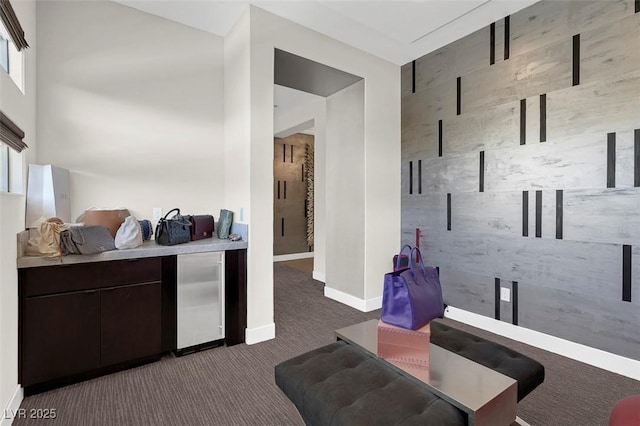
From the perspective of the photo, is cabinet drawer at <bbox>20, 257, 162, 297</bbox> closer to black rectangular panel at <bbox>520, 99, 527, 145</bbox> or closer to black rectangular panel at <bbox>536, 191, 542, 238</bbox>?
black rectangular panel at <bbox>536, 191, 542, 238</bbox>

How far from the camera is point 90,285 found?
223cm

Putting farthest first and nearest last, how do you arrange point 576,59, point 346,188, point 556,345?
point 346,188, point 556,345, point 576,59

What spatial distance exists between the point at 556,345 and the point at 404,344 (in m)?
2.09

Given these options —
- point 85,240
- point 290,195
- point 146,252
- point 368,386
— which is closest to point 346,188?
point 146,252

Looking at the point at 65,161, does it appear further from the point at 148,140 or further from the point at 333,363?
the point at 333,363

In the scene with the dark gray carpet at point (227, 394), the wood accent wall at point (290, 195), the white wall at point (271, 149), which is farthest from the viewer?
the wood accent wall at point (290, 195)

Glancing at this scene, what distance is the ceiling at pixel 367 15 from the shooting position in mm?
2836

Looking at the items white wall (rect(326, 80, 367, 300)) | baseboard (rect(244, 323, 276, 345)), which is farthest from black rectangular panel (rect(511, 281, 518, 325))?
baseboard (rect(244, 323, 276, 345))

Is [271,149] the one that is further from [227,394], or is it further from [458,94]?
[458,94]

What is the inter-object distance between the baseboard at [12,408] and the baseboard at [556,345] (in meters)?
3.74

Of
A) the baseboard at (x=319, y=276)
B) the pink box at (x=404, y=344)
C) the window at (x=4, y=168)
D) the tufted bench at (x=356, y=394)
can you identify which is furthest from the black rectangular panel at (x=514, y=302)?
the window at (x=4, y=168)

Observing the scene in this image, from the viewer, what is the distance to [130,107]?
9.54ft

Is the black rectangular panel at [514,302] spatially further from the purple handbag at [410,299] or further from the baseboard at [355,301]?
the purple handbag at [410,299]

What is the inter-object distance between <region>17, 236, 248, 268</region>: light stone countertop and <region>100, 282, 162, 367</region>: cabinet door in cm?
25
